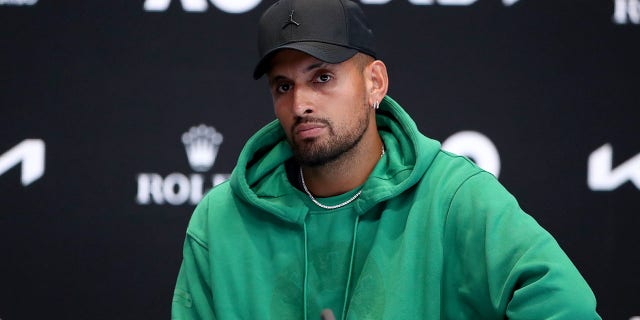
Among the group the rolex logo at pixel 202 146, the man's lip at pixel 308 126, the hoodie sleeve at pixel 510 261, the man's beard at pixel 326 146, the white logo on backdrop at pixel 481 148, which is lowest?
the hoodie sleeve at pixel 510 261

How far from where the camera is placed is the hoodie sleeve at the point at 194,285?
1.51m

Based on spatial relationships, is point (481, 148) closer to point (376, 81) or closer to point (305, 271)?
point (376, 81)

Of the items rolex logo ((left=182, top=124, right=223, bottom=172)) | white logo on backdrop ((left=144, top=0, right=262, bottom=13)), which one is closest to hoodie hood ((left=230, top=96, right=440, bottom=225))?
rolex logo ((left=182, top=124, right=223, bottom=172))

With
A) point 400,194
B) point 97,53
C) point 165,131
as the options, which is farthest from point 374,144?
point 97,53

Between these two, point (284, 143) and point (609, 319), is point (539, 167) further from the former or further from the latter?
point (284, 143)

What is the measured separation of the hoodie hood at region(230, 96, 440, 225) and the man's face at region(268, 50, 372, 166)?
0.07 meters

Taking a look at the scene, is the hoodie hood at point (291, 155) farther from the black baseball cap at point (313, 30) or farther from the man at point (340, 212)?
the black baseball cap at point (313, 30)

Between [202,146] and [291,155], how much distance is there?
561 mm

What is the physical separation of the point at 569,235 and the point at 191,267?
998 millimetres

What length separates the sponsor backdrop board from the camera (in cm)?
208

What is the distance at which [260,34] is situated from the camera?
145 cm

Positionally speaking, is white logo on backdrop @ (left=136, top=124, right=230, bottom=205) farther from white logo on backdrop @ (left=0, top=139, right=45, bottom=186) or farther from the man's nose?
the man's nose

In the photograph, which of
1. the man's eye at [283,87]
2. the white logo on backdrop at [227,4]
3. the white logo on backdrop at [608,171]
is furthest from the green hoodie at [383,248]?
the white logo on backdrop at [608,171]

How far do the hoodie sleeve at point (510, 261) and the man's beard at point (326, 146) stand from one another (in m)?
0.21
